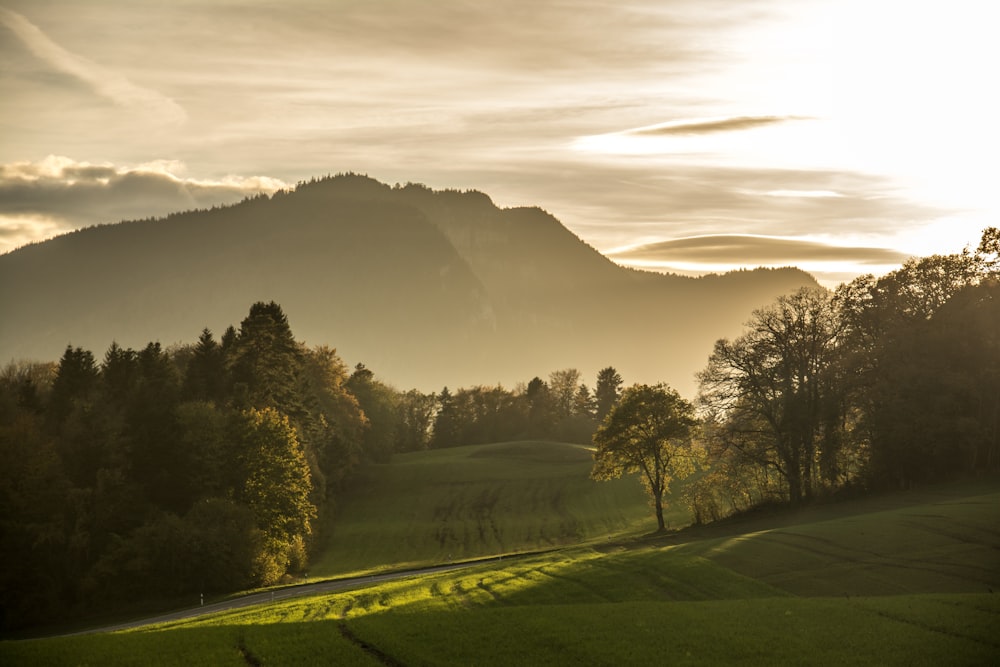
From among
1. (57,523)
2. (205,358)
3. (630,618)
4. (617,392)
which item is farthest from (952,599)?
(617,392)

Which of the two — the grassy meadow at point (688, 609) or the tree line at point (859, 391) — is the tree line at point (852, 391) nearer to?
the tree line at point (859, 391)

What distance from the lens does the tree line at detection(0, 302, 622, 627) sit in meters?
66.8

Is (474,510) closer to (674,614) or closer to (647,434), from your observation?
(647,434)

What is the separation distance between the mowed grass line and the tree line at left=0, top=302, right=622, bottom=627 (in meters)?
5.21

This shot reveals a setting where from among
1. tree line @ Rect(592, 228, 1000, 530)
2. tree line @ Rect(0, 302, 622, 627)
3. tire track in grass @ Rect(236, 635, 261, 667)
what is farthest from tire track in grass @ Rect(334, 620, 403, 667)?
tree line @ Rect(592, 228, 1000, 530)

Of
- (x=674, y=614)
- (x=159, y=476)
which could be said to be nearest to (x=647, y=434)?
(x=674, y=614)

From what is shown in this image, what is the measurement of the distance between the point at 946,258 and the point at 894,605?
51097 millimetres

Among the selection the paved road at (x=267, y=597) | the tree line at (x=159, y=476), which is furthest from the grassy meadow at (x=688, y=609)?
the tree line at (x=159, y=476)

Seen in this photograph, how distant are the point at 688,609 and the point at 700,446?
50.5 meters

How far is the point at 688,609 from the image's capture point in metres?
34.2

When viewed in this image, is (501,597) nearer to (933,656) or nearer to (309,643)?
(309,643)

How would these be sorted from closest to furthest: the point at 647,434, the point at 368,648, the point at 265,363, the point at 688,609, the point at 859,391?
the point at 368,648
the point at 688,609
the point at 859,391
the point at 647,434
the point at 265,363

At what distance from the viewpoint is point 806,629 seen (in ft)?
98.2

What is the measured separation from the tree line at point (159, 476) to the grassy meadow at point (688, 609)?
80.2 ft
